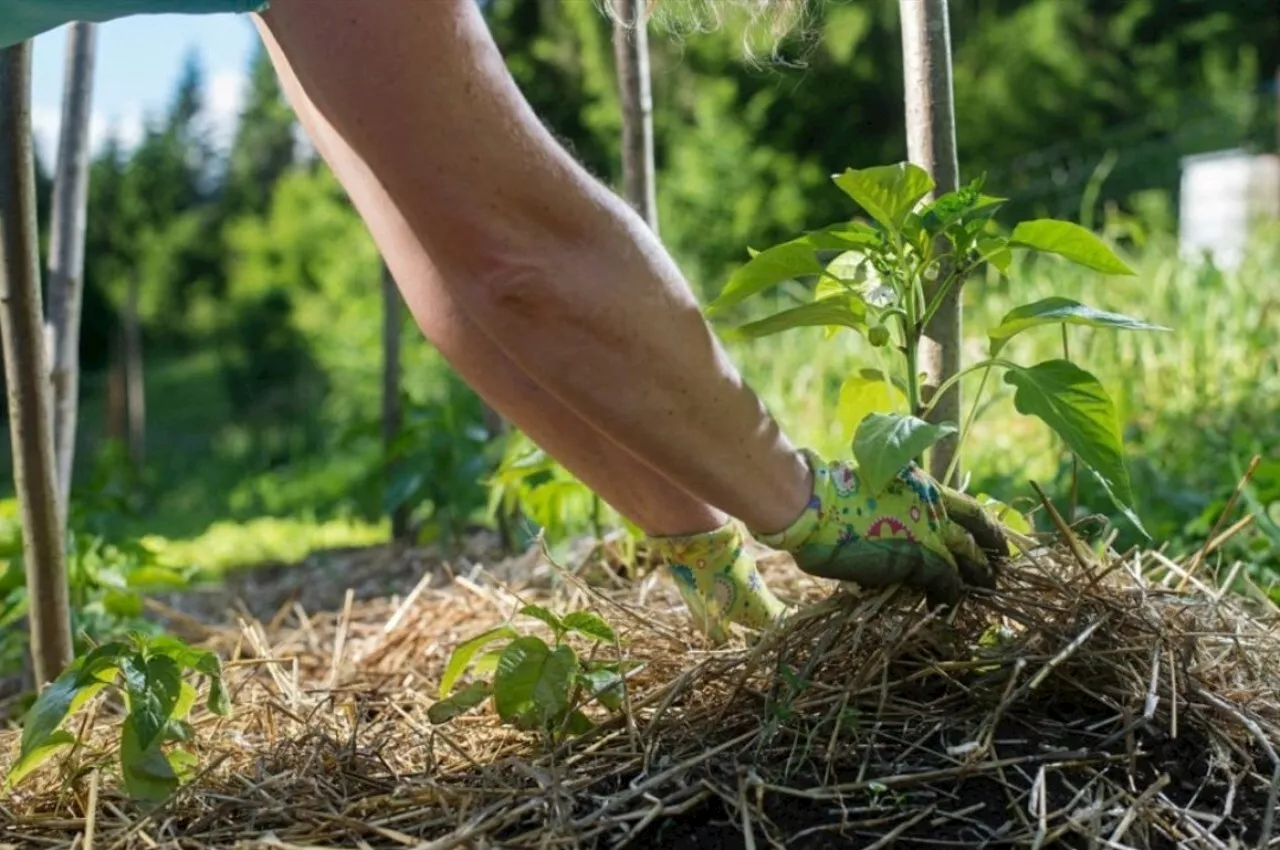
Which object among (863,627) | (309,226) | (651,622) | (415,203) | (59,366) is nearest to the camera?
(415,203)

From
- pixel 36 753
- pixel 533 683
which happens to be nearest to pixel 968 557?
pixel 533 683

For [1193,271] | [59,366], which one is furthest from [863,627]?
[1193,271]

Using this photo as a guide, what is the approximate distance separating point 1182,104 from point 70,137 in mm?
11169

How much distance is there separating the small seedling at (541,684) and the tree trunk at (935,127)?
1.86 feet

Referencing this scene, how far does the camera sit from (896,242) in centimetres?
161

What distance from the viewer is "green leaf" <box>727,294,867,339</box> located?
5.34 ft

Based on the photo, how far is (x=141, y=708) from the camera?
144 cm

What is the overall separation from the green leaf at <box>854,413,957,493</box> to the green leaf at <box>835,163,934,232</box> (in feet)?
0.81

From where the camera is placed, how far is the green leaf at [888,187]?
1.53 meters

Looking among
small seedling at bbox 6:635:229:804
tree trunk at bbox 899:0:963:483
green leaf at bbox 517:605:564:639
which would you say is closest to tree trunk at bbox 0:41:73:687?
small seedling at bbox 6:635:229:804

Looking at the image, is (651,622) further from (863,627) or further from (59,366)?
(59,366)

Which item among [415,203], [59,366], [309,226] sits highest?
[415,203]

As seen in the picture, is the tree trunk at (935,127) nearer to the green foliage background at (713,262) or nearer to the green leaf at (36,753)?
the green foliage background at (713,262)

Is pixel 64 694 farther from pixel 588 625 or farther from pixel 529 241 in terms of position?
pixel 529 241
